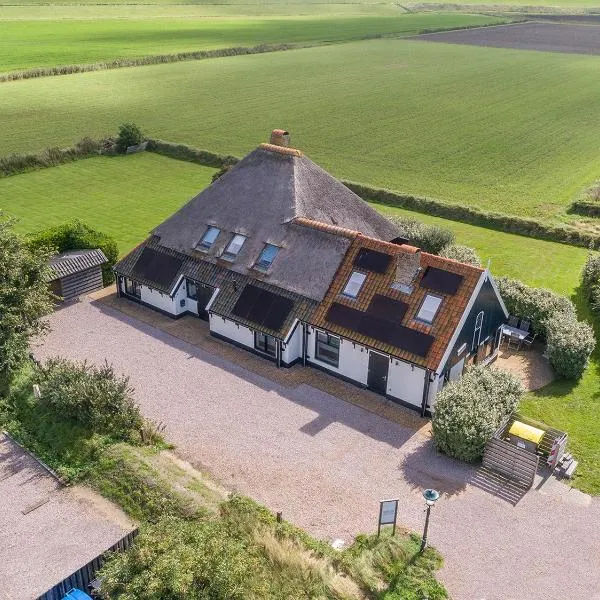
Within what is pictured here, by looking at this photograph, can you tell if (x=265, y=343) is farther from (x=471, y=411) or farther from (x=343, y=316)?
(x=471, y=411)

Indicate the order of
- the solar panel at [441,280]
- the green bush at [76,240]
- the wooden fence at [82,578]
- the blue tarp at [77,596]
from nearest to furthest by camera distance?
the blue tarp at [77,596] < the wooden fence at [82,578] < the solar panel at [441,280] < the green bush at [76,240]

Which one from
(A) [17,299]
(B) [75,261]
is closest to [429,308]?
(A) [17,299]

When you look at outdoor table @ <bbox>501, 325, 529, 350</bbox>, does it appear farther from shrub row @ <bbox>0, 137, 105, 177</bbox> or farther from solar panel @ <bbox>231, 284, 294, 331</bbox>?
shrub row @ <bbox>0, 137, 105, 177</bbox>

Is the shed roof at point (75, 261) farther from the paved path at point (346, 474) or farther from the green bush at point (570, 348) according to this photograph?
the green bush at point (570, 348)

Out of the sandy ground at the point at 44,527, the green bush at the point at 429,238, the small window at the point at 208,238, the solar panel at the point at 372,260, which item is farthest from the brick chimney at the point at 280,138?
the sandy ground at the point at 44,527

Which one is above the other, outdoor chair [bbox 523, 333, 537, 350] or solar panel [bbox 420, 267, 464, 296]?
solar panel [bbox 420, 267, 464, 296]

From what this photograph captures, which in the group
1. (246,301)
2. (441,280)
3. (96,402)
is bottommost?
(96,402)

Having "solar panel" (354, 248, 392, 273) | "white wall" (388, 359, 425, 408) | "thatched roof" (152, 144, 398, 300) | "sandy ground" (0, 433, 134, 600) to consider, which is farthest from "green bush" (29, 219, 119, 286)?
"white wall" (388, 359, 425, 408)
